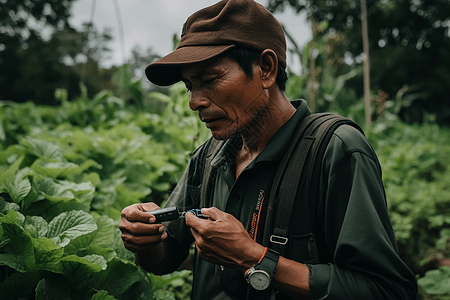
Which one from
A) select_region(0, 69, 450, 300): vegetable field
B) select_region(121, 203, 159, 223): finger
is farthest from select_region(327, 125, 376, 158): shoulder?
select_region(0, 69, 450, 300): vegetable field

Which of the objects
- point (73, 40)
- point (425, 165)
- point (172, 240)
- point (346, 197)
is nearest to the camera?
point (346, 197)

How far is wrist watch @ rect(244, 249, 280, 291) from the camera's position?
112 centimetres

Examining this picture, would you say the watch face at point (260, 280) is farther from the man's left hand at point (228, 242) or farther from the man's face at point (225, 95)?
the man's face at point (225, 95)

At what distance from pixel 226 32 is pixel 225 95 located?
0.25 meters

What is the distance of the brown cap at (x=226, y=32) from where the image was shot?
52.9 inches

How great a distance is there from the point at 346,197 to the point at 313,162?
17 centimetres

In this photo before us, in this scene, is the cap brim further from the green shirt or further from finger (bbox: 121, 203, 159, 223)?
finger (bbox: 121, 203, 159, 223)

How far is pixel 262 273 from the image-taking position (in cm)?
112

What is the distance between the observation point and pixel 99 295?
4.36ft

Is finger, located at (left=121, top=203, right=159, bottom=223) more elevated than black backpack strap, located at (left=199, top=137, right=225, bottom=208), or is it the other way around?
black backpack strap, located at (left=199, top=137, right=225, bottom=208)

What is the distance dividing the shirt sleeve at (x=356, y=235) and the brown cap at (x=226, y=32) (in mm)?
530

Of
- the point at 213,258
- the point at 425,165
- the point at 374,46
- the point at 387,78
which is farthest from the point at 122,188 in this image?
the point at 374,46

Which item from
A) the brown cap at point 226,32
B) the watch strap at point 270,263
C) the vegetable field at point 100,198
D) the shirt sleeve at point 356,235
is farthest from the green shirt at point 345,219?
the vegetable field at point 100,198

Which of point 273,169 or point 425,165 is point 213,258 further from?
point 425,165
